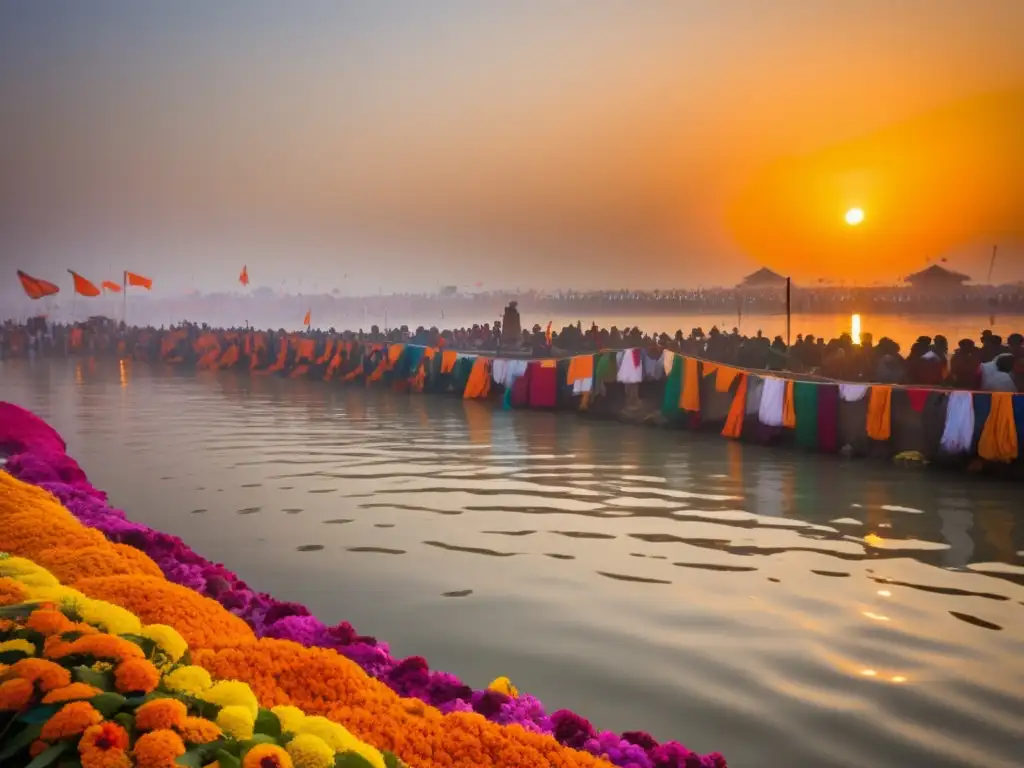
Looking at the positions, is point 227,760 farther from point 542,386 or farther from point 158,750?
point 542,386

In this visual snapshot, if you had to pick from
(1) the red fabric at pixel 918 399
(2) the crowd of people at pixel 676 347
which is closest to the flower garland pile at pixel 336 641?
(1) the red fabric at pixel 918 399

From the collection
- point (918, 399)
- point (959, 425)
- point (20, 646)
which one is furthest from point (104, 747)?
point (918, 399)

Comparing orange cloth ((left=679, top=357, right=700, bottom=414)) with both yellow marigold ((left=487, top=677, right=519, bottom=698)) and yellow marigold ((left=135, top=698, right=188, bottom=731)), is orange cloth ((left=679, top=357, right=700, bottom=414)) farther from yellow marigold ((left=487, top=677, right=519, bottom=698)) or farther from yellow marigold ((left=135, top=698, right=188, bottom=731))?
yellow marigold ((left=135, top=698, right=188, bottom=731))

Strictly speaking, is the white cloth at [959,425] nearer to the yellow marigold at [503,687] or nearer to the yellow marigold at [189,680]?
the yellow marigold at [503,687]

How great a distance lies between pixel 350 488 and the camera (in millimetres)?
9094

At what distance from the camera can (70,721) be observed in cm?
201

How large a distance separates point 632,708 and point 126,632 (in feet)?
7.30

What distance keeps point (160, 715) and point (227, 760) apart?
0.63 ft

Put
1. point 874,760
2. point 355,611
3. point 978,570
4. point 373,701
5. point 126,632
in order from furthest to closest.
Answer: point 978,570, point 355,611, point 874,760, point 373,701, point 126,632

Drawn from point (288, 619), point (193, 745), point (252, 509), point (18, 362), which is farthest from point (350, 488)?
point (18, 362)

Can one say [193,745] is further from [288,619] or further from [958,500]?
[958,500]

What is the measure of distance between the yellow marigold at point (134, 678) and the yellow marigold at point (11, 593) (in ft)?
2.11

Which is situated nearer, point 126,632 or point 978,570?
point 126,632

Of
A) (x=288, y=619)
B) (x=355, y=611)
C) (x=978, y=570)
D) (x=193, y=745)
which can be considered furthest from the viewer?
(x=978, y=570)
